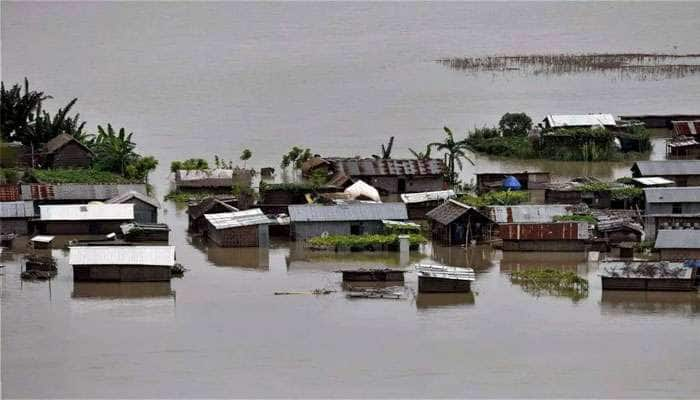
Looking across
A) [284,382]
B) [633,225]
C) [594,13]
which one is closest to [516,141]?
[633,225]

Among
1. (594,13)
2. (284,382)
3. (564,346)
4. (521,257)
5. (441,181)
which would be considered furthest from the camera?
(594,13)

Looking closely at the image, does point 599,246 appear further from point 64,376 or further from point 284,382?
point 64,376

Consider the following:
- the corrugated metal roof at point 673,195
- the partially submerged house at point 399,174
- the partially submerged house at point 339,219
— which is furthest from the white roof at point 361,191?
the corrugated metal roof at point 673,195

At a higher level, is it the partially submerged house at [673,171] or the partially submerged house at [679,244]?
the partially submerged house at [673,171]

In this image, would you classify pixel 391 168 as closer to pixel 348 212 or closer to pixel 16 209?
pixel 348 212

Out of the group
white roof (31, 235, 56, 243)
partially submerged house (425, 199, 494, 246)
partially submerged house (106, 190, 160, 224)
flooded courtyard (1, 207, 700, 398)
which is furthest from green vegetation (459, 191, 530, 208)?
white roof (31, 235, 56, 243)

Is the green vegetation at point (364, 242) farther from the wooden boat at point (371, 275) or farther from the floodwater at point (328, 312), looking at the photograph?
the wooden boat at point (371, 275)
